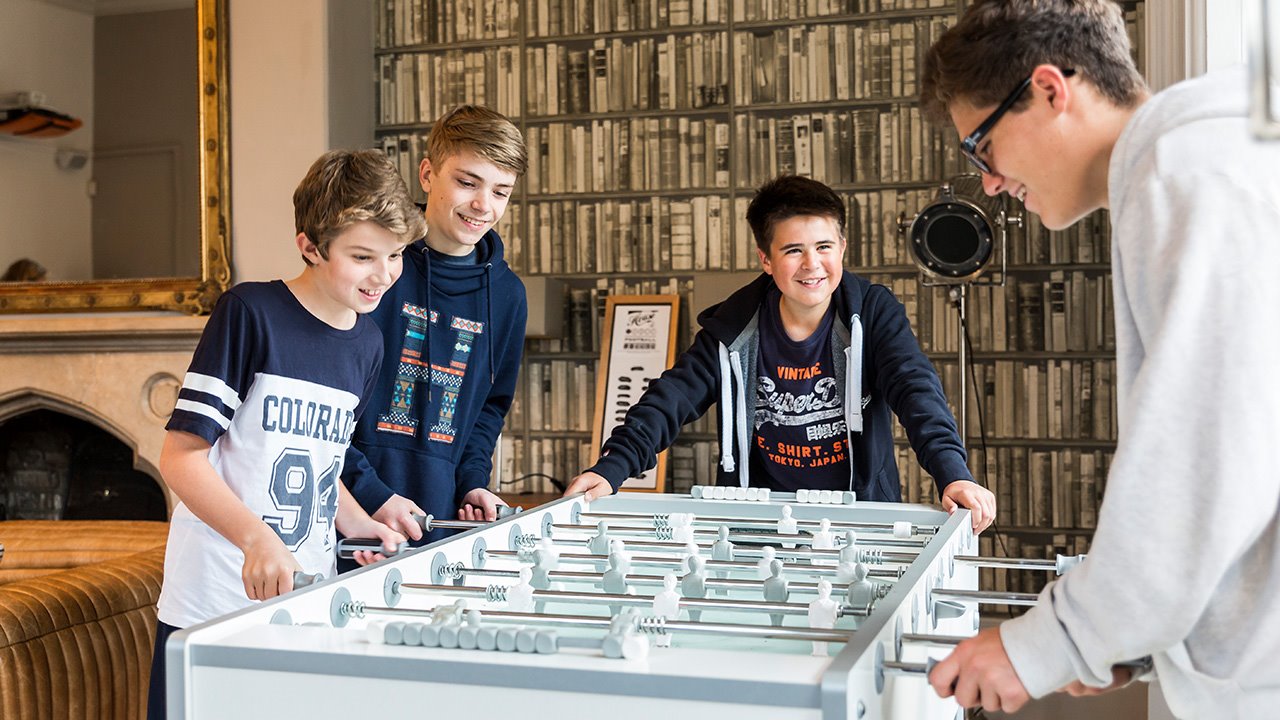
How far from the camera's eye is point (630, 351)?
14.6ft

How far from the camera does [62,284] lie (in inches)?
190

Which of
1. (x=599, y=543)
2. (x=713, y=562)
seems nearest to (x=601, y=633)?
(x=713, y=562)

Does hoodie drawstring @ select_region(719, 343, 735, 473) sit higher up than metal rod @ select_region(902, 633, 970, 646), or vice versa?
hoodie drawstring @ select_region(719, 343, 735, 473)

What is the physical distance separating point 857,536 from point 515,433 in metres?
2.99

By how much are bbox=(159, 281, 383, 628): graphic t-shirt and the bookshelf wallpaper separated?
2827 millimetres

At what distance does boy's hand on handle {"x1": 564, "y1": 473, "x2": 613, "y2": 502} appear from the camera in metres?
2.21

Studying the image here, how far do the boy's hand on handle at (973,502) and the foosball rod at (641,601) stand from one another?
0.75m

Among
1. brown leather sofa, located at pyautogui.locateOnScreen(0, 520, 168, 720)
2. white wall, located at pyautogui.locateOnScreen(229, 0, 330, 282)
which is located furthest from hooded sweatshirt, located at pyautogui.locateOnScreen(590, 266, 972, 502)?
white wall, located at pyautogui.locateOnScreen(229, 0, 330, 282)

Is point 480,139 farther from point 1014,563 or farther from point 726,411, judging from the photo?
point 1014,563

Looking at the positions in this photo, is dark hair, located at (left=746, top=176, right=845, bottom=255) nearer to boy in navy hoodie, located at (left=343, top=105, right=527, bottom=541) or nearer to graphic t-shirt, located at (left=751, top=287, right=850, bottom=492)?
graphic t-shirt, located at (left=751, top=287, right=850, bottom=492)

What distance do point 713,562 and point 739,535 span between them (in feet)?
0.82

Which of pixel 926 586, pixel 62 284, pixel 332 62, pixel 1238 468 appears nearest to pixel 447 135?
pixel 926 586

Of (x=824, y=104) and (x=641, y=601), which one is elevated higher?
(x=824, y=104)

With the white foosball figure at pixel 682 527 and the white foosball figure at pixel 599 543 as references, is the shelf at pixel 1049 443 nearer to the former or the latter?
the white foosball figure at pixel 682 527
